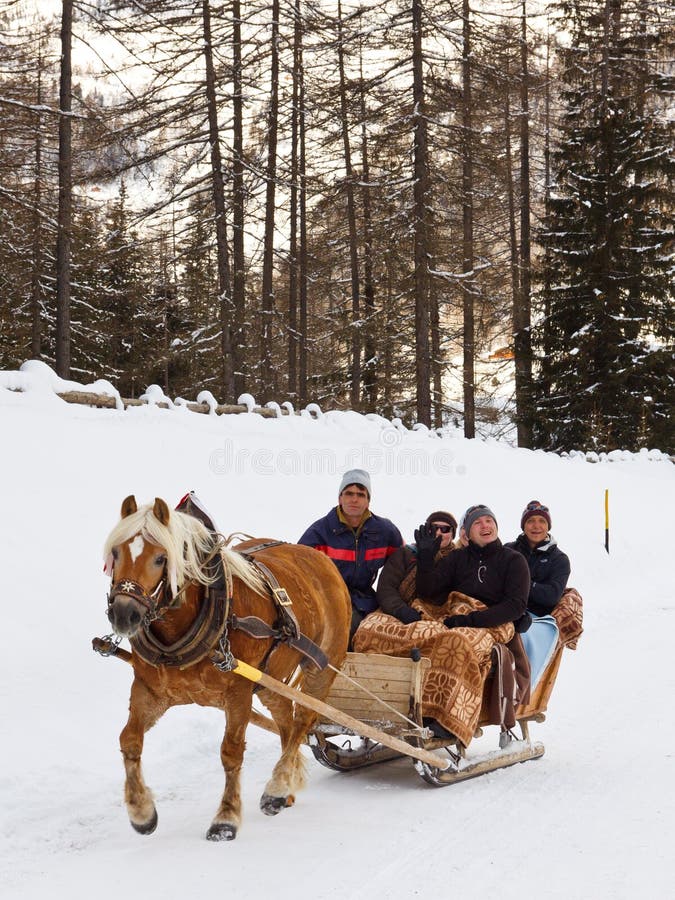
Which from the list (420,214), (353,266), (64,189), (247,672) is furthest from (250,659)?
(353,266)

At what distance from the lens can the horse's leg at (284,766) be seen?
14.6ft

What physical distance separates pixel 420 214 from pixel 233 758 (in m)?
15.3

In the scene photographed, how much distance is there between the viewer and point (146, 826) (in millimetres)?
3936

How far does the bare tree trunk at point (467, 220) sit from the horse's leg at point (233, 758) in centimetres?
1501

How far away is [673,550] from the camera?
15.1 m

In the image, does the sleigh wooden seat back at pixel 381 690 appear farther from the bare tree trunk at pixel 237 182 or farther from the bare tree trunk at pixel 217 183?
the bare tree trunk at pixel 237 182

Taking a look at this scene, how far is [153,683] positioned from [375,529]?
2.35 m

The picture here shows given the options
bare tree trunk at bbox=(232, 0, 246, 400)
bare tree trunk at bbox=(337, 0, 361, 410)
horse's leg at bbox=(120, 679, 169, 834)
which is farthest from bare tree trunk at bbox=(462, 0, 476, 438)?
horse's leg at bbox=(120, 679, 169, 834)

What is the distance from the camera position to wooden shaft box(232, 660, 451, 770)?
4.05 m

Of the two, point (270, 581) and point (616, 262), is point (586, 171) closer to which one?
point (616, 262)

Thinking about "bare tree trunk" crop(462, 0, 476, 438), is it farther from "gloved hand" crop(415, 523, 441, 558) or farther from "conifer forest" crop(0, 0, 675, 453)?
"gloved hand" crop(415, 523, 441, 558)

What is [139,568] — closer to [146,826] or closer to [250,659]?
[250,659]

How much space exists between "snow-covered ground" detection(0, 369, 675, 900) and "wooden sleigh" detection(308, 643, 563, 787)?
112 mm

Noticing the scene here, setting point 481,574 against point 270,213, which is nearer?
point 481,574
